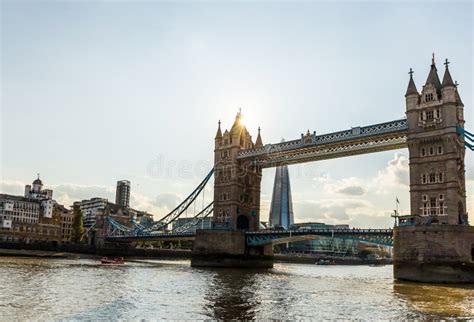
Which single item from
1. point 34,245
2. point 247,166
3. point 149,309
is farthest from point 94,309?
point 34,245

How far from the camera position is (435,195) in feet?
186

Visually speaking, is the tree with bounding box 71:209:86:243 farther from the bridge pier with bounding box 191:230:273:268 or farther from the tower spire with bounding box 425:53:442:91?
the tower spire with bounding box 425:53:442:91

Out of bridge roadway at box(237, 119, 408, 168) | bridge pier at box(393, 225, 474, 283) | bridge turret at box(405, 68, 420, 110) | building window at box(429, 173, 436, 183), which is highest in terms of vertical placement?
bridge turret at box(405, 68, 420, 110)

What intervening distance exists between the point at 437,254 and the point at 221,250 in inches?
1460

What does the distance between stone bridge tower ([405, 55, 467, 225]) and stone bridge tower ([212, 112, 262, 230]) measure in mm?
33798

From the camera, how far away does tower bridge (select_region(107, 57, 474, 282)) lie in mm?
51812

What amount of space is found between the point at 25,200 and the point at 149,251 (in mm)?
37312

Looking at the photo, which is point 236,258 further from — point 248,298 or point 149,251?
point 149,251

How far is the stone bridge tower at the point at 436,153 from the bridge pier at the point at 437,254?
3.15 m

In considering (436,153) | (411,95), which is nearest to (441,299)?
(436,153)

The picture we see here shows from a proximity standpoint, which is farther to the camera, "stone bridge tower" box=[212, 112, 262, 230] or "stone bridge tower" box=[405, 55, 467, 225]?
"stone bridge tower" box=[212, 112, 262, 230]

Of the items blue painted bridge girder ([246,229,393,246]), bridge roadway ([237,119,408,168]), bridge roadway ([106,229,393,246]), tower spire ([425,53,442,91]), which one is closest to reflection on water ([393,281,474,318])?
blue painted bridge girder ([246,229,393,246])

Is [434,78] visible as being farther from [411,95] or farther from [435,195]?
[435,195]

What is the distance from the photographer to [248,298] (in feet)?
112
